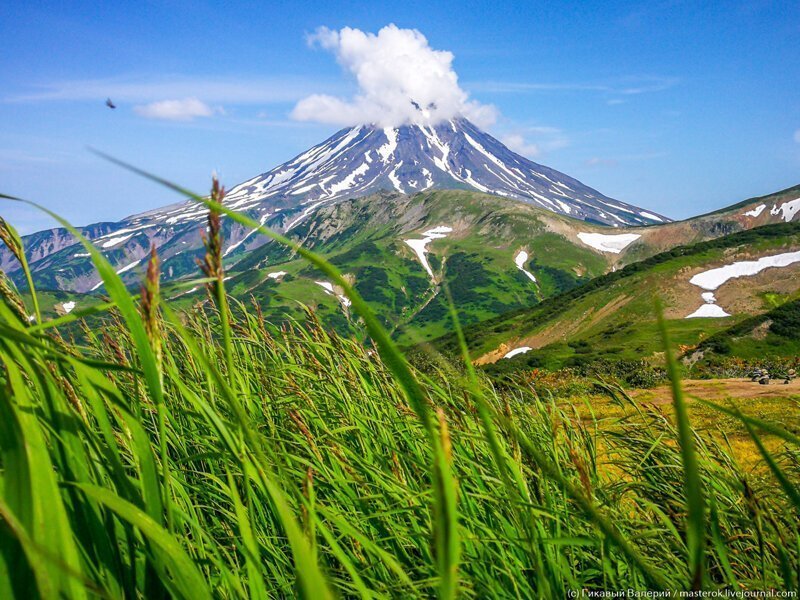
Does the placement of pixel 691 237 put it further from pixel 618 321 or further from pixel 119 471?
pixel 119 471

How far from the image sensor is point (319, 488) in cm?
249

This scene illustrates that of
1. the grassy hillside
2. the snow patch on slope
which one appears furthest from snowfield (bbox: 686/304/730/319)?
the snow patch on slope

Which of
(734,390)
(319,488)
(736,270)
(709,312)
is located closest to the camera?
(319,488)

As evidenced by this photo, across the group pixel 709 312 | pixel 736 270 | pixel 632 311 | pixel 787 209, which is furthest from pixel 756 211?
pixel 632 311

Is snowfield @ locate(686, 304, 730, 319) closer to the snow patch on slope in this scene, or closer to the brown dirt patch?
the brown dirt patch

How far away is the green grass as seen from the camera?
93 cm

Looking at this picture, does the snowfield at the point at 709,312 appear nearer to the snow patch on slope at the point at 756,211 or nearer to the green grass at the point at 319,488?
the green grass at the point at 319,488

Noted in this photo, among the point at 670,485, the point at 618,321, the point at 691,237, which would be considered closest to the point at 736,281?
the point at 618,321

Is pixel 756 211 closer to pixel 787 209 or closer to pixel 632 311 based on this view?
pixel 787 209

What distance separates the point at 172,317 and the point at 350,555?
139 cm

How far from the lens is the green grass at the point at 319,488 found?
930 millimetres

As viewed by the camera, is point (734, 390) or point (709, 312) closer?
point (734, 390)

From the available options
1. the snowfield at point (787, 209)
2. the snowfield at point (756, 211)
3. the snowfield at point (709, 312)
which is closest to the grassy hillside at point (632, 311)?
the snowfield at point (709, 312)

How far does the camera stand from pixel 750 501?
5.56 ft
